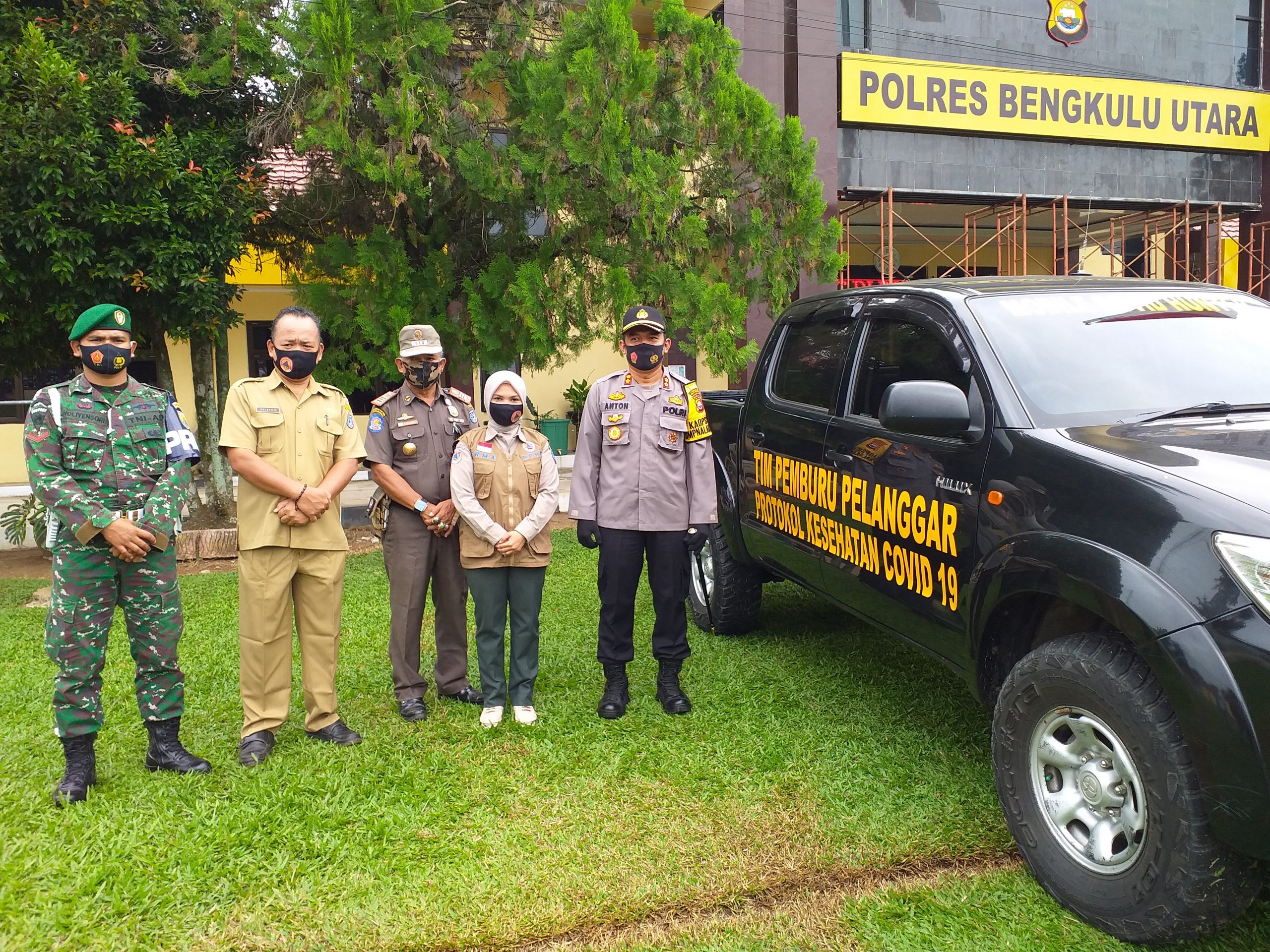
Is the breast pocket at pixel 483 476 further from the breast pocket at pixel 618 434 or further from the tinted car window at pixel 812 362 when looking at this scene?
Result: the tinted car window at pixel 812 362

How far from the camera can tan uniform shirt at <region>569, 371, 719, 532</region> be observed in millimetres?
4141

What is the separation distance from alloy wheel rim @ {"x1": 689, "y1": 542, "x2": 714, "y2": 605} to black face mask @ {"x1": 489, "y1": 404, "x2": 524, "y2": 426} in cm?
173

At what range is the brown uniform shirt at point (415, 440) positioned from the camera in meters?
4.22

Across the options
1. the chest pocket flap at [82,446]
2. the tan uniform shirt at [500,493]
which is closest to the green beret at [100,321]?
the chest pocket flap at [82,446]

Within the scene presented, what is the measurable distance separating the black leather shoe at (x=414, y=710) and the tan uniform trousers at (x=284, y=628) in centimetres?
36

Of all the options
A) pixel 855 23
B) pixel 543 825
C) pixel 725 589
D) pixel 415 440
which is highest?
pixel 855 23

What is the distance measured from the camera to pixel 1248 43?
1577cm

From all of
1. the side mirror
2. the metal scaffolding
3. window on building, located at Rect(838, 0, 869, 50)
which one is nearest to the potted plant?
the metal scaffolding

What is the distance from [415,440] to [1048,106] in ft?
→ 45.7

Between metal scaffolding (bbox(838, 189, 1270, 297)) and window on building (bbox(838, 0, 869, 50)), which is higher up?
window on building (bbox(838, 0, 869, 50))

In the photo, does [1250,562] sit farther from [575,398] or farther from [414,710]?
[575,398]

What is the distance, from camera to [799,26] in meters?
12.9

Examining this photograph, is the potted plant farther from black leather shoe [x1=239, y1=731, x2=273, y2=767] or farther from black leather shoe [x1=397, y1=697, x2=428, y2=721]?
black leather shoe [x1=239, y1=731, x2=273, y2=767]

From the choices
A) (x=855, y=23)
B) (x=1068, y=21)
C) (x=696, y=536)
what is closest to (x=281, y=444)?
(x=696, y=536)
